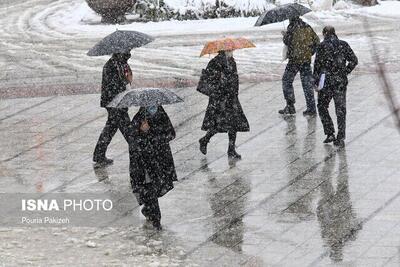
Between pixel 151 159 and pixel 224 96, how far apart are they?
2.91 meters

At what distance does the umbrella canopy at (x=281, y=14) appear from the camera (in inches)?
528

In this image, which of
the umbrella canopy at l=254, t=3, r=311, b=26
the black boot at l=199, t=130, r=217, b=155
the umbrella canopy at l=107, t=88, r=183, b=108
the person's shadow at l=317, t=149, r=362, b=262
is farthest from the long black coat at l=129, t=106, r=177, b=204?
the umbrella canopy at l=254, t=3, r=311, b=26

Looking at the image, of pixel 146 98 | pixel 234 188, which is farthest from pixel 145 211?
pixel 234 188

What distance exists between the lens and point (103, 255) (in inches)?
340

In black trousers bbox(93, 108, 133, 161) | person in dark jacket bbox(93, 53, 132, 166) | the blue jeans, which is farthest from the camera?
the blue jeans

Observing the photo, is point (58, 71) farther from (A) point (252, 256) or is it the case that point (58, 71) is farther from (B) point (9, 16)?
(A) point (252, 256)

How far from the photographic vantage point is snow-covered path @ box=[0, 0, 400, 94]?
716 inches

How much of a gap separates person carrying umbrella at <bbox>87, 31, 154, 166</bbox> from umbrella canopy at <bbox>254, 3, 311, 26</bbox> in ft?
8.06

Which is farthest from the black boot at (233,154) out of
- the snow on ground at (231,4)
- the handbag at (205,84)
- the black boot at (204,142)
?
the snow on ground at (231,4)

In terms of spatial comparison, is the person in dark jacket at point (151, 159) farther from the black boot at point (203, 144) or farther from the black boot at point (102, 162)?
the black boot at point (203, 144)

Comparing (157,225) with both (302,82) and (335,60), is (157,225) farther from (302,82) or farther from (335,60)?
(302,82)

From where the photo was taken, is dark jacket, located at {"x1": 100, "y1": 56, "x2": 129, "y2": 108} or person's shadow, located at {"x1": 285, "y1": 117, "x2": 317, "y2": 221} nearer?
person's shadow, located at {"x1": 285, "y1": 117, "x2": 317, "y2": 221}

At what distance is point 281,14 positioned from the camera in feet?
44.3

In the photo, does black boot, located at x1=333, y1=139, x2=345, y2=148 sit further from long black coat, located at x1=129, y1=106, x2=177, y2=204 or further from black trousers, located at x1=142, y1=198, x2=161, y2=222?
black trousers, located at x1=142, y1=198, x2=161, y2=222
